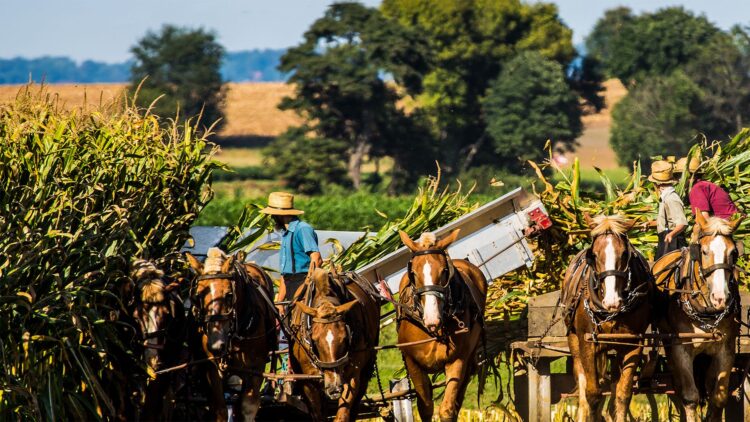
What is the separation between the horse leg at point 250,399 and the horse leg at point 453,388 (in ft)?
5.10

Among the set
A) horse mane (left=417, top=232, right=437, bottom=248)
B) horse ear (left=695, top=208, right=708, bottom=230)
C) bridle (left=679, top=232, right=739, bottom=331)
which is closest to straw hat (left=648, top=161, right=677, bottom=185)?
horse ear (left=695, top=208, right=708, bottom=230)

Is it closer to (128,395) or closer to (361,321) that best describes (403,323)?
(361,321)

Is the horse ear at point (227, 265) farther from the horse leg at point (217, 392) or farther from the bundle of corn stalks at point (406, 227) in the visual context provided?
the bundle of corn stalks at point (406, 227)

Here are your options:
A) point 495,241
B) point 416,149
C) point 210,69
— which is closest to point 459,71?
point 416,149

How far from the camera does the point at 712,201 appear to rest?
1176cm

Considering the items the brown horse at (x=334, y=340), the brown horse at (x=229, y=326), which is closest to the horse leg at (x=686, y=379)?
the brown horse at (x=334, y=340)

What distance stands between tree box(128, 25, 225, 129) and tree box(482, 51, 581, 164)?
57.5 ft

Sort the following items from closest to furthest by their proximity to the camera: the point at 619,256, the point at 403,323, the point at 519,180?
the point at 619,256, the point at 403,323, the point at 519,180

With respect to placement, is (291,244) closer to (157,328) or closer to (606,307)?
(157,328)

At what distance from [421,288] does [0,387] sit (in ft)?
11.0

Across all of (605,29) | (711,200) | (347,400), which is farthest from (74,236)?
(605,29)

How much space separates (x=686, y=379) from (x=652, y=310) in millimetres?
643

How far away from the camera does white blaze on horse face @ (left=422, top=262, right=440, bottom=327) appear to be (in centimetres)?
1045

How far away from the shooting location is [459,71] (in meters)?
72.8
